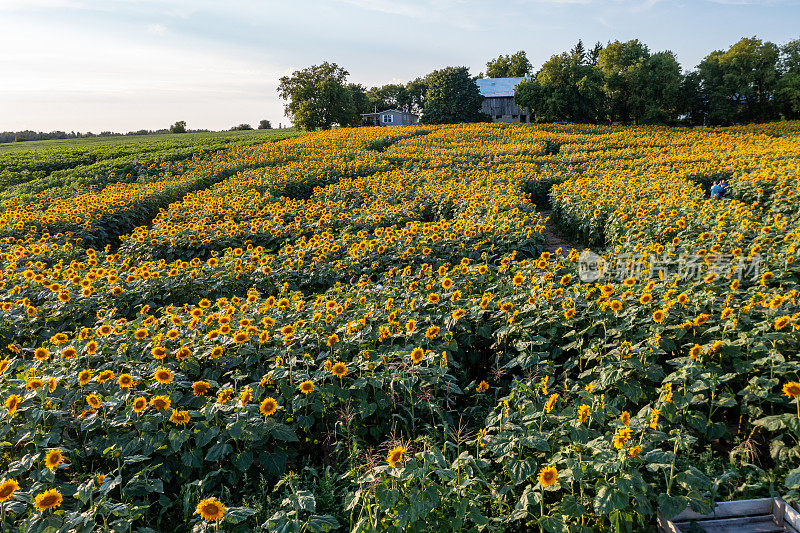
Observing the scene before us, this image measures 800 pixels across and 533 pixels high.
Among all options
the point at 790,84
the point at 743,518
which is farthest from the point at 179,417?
the point at 790,84

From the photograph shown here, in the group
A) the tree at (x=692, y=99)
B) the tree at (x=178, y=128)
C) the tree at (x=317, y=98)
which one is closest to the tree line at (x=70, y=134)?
the tree at (x=178, y=128)

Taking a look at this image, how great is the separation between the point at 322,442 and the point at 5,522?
197cm

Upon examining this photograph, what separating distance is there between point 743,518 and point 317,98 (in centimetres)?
5625

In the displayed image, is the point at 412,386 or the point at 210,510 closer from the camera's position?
the point at 210,510

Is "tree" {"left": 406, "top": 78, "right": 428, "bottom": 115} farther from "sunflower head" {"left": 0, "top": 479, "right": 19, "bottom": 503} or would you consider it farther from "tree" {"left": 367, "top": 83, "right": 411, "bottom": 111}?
"sunflower head" {"left": 0, "top": 479, "right": 19, "bottom": 503}

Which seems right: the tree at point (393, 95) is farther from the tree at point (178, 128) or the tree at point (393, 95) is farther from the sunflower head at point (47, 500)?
the sunflower head at point (47, 500)

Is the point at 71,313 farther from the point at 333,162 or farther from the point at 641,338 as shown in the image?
the point at 333,162

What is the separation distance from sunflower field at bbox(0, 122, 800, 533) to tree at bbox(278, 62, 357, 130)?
157ft

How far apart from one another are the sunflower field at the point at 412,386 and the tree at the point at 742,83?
47.5 m

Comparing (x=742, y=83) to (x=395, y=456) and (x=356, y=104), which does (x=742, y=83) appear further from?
(x=395, y=456)

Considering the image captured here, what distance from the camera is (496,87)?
2415 inches

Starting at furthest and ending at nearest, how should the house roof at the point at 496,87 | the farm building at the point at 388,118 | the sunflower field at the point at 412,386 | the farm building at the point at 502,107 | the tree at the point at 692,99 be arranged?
1. the farm building at the point at 388,118
2. the house roof at the point at 496,87
3. the farm building at the point at 502,107
4. the tree at the point at 692,99
5. the sunflower field at the point at 412,386

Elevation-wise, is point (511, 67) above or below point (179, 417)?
above

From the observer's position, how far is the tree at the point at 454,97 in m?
50.8
